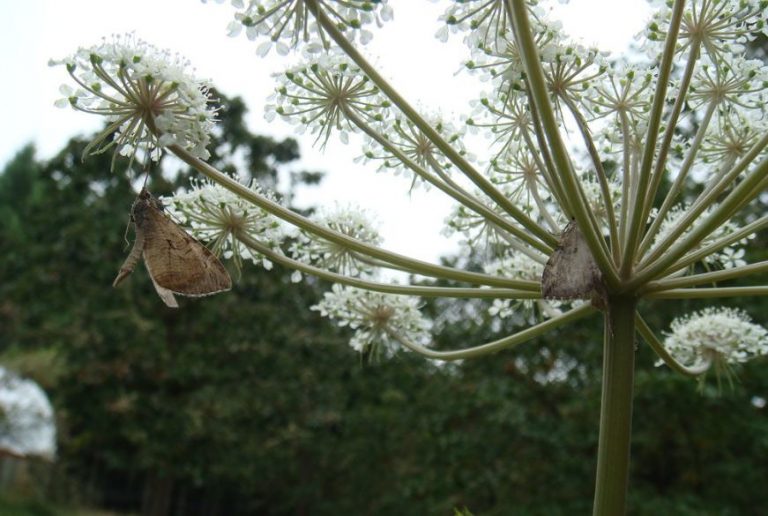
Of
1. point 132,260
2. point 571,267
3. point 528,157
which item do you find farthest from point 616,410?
point 132,260

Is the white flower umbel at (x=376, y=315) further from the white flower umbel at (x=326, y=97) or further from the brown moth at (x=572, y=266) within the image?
the brown moth at (x=572, y=266)

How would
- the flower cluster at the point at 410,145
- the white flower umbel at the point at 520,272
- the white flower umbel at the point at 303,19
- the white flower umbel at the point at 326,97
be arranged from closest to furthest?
the white flower umbel at the point at 303,19, the white flower umbel at the point at 326,97, the flower cluster at the point at 410,145, the white flower umbel at the point at 520,272

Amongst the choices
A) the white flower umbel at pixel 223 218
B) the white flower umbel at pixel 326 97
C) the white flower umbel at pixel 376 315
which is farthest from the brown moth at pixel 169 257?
the white flower umbel at pixel 376 315

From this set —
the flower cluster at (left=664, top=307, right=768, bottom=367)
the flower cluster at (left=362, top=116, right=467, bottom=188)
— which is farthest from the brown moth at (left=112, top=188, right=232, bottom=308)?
the flower cluster at (left=664, top=307, right=768, bottom=367)

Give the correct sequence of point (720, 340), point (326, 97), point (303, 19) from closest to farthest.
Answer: point (303, 19) → point (326, 97) → point (720, 340)

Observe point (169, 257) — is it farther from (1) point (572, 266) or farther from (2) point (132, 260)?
(1) point (572, 266)

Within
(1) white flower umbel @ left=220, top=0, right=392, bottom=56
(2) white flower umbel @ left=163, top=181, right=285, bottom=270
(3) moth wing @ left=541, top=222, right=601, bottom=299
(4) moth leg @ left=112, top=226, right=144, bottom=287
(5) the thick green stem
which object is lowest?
(5) the thick green stem

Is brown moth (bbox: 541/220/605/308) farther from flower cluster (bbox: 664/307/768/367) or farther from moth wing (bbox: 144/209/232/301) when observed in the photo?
flower cluster (bbox: 664/307/768/367)
